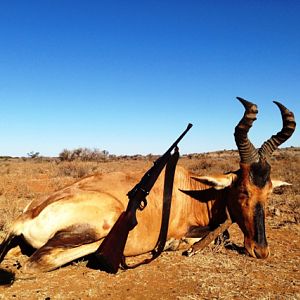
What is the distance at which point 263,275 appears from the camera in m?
4.68

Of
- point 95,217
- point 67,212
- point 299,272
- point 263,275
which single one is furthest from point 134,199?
point 299,272

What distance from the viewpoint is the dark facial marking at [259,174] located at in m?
5.25

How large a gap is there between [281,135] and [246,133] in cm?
74

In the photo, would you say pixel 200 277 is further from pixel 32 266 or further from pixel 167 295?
pixel 32 266

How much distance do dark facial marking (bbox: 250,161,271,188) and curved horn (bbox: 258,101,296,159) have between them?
8.5 inches

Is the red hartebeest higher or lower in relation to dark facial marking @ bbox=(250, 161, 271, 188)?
lower

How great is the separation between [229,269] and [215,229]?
85cm

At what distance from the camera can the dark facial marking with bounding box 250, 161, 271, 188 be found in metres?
5.25

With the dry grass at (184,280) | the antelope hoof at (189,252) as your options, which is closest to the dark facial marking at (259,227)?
the dry grass at (184,280)

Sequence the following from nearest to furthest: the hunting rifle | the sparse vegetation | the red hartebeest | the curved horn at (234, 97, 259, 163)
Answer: the hunting rifle
the red hartebeest
the curved horn at (234, 97, 259, 163)
the sparse vegetation

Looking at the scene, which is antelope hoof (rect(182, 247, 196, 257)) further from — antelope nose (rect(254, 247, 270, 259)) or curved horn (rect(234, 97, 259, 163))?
curved horn (rect(234, 97, 259, 163))

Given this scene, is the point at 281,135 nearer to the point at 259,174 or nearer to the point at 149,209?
the point at 259,174

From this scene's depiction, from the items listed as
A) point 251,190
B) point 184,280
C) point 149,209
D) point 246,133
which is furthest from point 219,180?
point 184,280

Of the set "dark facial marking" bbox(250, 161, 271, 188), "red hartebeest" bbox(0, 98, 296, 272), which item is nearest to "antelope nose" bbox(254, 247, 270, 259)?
"red hartebeest" bbox(0, 98, 296, 272)
